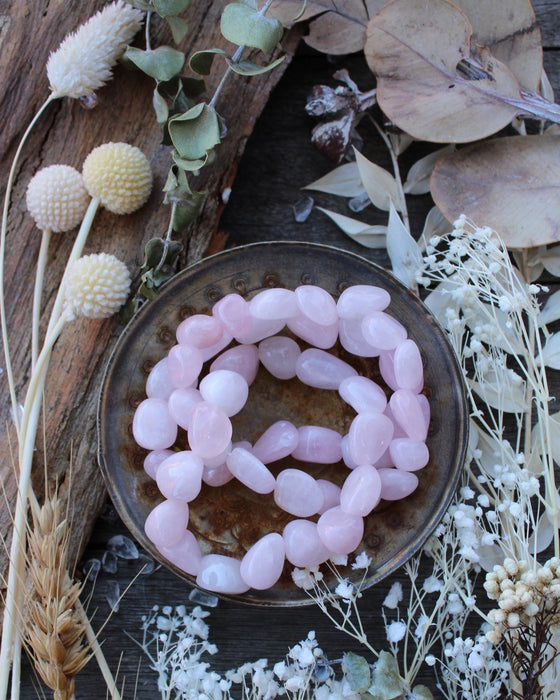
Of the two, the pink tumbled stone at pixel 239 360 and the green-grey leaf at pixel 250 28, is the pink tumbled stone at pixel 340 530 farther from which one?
the green-grey leaf at pixel 250 28

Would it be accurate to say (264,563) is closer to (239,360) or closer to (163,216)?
(239,360)

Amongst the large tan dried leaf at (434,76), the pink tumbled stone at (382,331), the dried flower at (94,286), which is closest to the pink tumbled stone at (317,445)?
the pink tumbled stone at (382,331)

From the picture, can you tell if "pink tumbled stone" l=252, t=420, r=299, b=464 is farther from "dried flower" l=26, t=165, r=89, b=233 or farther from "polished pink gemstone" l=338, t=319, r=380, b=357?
"dried flower" l=26, t=165, r=89, b=233

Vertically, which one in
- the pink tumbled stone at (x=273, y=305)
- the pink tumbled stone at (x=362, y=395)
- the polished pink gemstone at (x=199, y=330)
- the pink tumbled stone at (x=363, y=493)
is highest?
the polished pink gemstone at (x=199, y=330)

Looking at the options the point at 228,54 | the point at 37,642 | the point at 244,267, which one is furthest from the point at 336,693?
the point at 228,54

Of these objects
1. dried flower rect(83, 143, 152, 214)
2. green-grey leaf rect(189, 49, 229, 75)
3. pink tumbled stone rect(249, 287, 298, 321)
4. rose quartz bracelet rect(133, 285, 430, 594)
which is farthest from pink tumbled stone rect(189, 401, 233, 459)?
green-grey leaf rect(189, 49, 229, 75)
